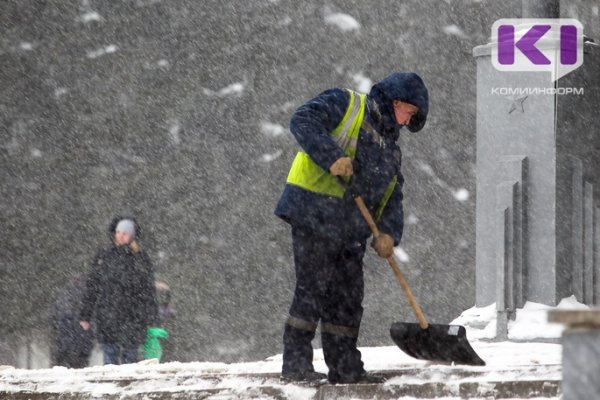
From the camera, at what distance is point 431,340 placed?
607 centimetres

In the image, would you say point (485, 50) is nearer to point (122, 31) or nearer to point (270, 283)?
point (270, 283)

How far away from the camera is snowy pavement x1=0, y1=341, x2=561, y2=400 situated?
507 centimetres

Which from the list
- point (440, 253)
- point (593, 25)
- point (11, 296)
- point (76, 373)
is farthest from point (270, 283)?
point (76, 373)

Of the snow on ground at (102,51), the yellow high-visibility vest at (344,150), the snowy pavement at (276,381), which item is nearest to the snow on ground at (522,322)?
the snowy pavement at (276,381)

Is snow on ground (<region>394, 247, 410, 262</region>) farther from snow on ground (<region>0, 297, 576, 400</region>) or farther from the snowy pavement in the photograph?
the snowy pavement

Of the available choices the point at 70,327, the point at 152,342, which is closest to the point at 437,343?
the point at 152,342

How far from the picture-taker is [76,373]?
6.39 m

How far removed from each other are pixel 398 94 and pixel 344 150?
12.5 inches

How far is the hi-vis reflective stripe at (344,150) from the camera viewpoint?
18.1 feet

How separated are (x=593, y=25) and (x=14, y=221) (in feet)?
19.2

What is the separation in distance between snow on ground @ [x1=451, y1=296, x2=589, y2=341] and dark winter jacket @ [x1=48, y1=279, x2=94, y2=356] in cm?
306

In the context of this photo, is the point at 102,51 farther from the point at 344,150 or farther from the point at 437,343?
the point at 344,150

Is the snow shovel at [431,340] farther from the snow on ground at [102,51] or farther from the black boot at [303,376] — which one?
the snow on ground at [102,51]

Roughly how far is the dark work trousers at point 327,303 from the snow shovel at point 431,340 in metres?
0.32
